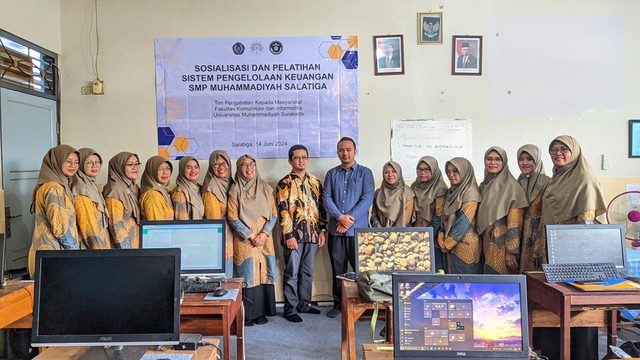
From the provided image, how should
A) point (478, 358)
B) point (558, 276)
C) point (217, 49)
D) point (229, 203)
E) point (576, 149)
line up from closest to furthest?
point (478, 358) < point (558, 276) < point (576, 149) < point (229, 203) < point (217, 49)

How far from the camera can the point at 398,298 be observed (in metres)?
1.37

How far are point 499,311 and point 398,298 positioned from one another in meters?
0.35

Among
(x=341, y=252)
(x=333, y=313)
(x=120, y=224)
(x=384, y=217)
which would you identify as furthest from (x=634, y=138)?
(x=120, y=224)

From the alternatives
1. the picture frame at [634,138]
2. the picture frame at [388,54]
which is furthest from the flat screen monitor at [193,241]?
the picture frame at [634,138]

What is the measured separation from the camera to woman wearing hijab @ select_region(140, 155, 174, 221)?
10.0 feet

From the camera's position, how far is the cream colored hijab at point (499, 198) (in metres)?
2.94

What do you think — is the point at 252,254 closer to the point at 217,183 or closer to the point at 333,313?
the point at 217,183

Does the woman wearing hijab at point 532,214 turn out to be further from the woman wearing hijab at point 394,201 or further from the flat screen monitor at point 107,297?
the flat screen monitor at point 107,297

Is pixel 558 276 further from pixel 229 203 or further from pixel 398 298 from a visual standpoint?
pixel 229 203

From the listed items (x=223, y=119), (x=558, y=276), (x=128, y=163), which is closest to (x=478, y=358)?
(x=558, y=276)

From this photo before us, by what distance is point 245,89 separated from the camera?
3838mm

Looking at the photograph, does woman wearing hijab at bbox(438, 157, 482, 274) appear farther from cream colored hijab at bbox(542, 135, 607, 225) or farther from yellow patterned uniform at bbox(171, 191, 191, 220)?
yellow patterned uniform at bbox(171, 191, 191, 220)

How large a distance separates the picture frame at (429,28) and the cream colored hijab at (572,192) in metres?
1.68

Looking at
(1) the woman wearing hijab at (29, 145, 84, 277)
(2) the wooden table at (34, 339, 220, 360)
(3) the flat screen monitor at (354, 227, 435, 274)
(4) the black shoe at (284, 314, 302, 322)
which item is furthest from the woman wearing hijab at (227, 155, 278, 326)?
(2) the wooden table at (34, 339, 220, 360)
